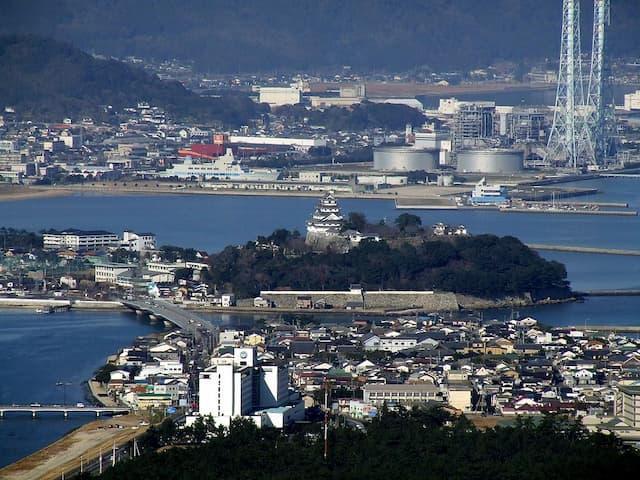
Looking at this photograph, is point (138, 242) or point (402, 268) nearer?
point (402, 268)

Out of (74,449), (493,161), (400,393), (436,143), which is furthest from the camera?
(436,143)

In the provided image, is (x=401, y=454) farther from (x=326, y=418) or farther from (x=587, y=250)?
(x=587, y=250)

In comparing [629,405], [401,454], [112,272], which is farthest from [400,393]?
[112,272]

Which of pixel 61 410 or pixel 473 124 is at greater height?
pixel 473 124

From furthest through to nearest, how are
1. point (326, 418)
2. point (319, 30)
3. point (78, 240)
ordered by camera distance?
1. point (319, 30)
2. point (78, 240)
3. point (326, 418)

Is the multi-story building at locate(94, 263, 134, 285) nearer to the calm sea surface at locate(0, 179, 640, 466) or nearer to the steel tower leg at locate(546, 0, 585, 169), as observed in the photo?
the calm sea surface at locate(0, 179, 640, 466)

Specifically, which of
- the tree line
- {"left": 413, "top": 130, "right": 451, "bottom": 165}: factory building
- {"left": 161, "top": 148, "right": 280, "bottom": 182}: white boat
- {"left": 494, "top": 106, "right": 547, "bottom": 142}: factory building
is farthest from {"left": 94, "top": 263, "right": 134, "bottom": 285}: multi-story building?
{"left": 494, "top": 106, "right": 547, "bottom": 142}: factory building
